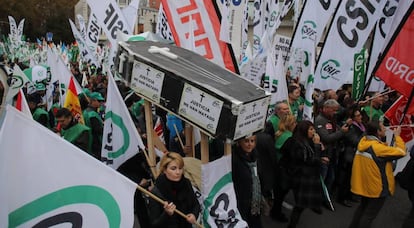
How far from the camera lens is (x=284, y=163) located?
5.02 meters

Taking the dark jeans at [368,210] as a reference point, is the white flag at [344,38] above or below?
above

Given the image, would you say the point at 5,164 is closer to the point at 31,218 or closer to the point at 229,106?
the point at 31,218

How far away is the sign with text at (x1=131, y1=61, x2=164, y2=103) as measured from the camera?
3.52m

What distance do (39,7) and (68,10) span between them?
3.47 m

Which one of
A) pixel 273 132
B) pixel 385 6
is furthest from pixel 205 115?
pixel 385 6

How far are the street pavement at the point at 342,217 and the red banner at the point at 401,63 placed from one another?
1754 millimetres

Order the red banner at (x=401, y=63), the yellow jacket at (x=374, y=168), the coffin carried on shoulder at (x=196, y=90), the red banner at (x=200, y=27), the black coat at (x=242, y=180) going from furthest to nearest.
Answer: the red banner at (x=401, y=63) → the red banner at (x=200, y=27) → the yellow jacket at (x=374, y=168) → the black coat at (x=242, y=180) → the coffin carried on shoulder at (x=196, y=90)

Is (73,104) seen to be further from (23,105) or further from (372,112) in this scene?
(372,112)

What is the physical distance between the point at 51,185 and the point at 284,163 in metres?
3.09

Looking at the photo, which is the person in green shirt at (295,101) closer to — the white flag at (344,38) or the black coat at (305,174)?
the white flag at (344,38)

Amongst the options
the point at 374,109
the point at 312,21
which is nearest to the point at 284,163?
the point at 374,109

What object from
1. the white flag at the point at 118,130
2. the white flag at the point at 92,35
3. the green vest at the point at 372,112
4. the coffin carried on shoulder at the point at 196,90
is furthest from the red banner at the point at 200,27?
the white flag at the point at 92,35

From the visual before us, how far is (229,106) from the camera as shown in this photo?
9.92ft

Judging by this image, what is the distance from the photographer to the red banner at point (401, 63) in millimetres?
5274
